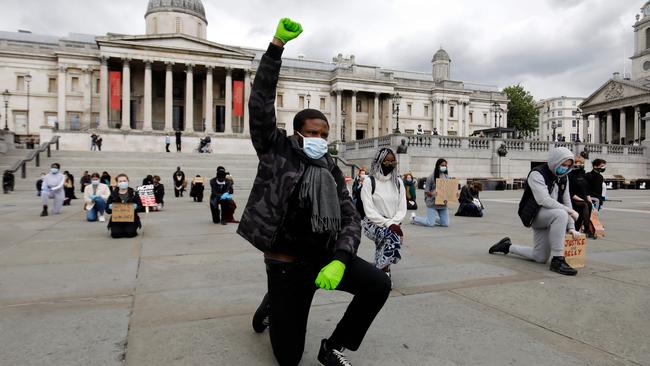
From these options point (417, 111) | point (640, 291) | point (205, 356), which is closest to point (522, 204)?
point (640, 291)

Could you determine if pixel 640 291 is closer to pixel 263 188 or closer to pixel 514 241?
pixel 514 241

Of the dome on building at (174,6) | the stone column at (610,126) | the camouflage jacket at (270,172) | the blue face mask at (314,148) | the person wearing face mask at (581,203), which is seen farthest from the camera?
the stone column at (610,126)

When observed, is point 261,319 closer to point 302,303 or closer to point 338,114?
point 302,303

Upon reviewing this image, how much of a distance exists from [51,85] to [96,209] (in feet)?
163

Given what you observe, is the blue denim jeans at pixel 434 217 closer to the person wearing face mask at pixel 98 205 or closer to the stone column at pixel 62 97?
the person wearing face mask at pixel 98 205

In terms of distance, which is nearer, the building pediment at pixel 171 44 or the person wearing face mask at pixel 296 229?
the person wearing face mask at pixel 296 229

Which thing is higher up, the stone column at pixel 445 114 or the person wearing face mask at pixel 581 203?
the stone column at pixel 445 114

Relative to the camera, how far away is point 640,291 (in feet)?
15.6

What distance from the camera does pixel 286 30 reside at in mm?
2730

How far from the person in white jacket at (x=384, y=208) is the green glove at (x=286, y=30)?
271 centimetres

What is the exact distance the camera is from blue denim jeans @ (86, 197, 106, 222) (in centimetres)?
1138

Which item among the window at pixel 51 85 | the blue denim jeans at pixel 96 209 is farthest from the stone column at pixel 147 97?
the blue denim jeans at pixel 96 209

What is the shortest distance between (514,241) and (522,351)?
5.68 m

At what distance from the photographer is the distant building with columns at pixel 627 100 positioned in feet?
199
